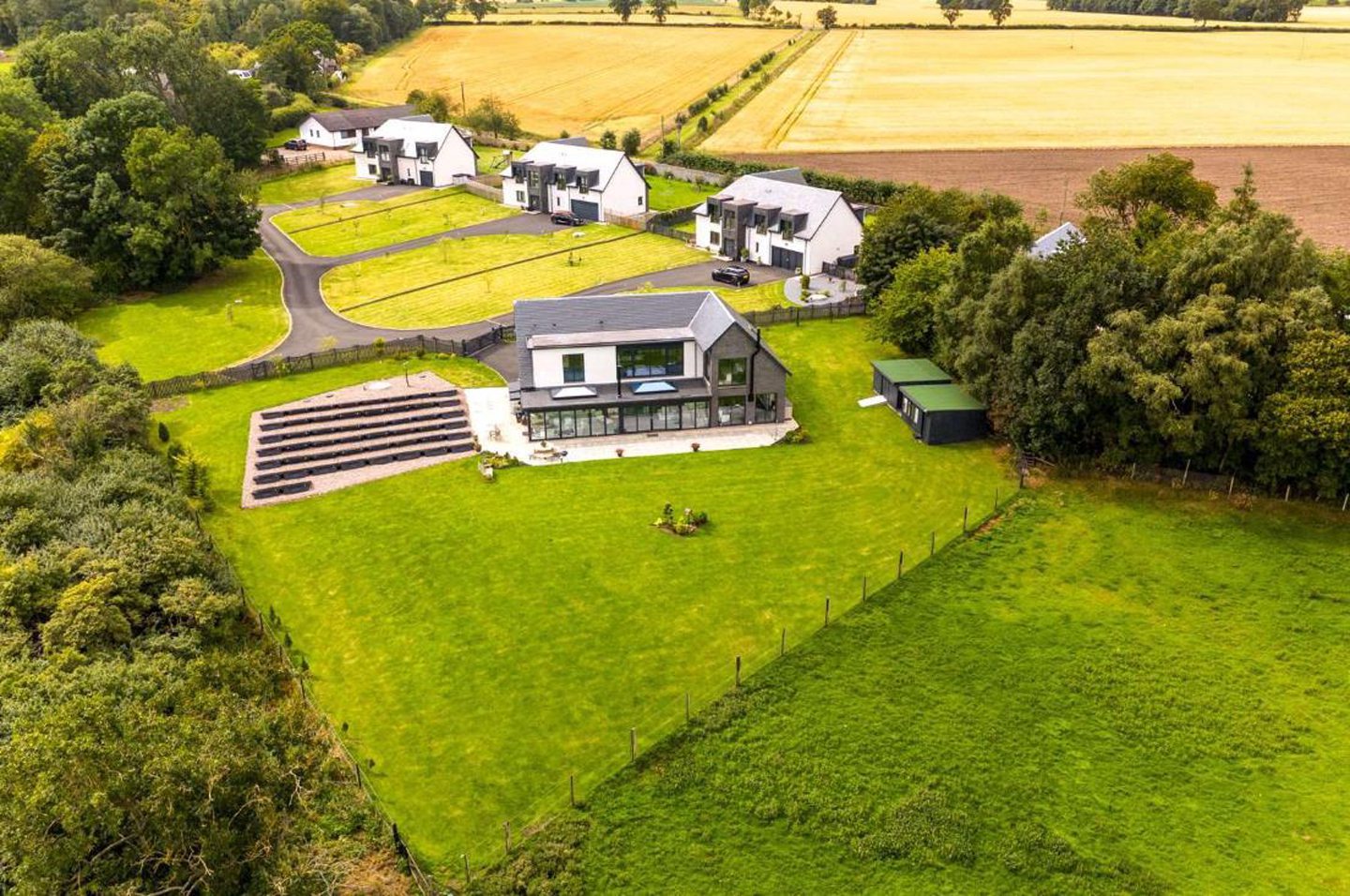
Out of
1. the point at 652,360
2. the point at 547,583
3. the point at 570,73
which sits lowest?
the point at 547,583

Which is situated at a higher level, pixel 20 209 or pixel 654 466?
pixel 20 209

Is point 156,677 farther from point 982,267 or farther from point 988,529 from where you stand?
point 982,267

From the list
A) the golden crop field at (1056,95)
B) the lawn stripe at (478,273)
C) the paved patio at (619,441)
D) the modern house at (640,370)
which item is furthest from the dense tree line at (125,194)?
the golden crop field at (1056,95)

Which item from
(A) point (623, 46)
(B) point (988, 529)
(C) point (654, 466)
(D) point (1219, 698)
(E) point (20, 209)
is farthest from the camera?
(A) point (623, 46)

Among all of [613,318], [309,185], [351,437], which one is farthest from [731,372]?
[309,185]

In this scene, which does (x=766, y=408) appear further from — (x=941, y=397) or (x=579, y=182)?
(x=579, y=182)

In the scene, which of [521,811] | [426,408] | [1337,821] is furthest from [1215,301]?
[426,408]

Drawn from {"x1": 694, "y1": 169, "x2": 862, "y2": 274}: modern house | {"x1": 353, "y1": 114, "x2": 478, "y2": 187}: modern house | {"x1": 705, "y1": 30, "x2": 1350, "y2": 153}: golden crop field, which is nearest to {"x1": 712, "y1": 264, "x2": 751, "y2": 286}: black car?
{"x1": 694, "y1": 169, "x2": 862, "y2": 274}: modern house
